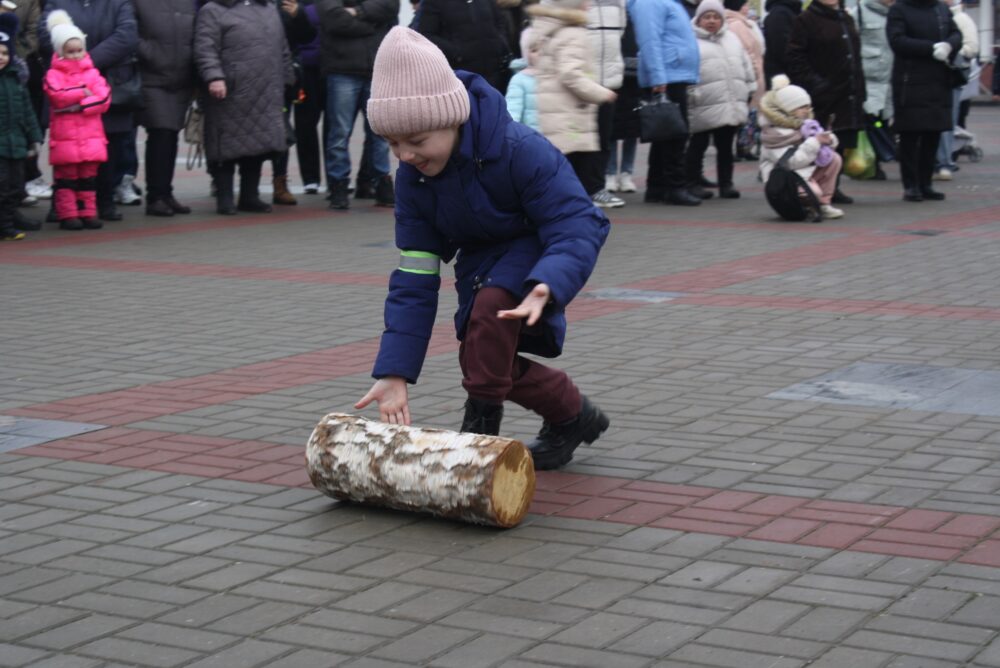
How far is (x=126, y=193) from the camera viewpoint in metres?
15.2

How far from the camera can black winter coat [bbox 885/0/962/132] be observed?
13.8 m

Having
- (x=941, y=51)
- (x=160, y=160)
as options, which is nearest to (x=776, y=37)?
(x=941, y=51)

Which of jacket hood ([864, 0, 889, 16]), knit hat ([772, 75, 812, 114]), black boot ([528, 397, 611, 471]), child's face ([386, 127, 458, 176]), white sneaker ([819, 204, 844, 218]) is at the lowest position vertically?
white sneaker ([819, 204, 844, 218])

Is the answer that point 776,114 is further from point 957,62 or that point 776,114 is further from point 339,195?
point 339,195

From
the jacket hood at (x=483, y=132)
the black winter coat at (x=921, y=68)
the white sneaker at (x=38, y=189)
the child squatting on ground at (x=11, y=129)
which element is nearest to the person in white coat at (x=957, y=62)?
the black winter coat at (x=921, y=68)

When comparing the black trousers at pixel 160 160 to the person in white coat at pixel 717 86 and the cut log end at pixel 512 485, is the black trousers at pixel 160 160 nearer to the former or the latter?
the person in white coat at pixel 717 86

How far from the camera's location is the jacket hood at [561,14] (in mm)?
11883

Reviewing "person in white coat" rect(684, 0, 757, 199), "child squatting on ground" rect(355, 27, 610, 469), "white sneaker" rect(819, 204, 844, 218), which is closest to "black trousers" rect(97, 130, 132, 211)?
"person in white coat" rect(684, 0, 757, 199)

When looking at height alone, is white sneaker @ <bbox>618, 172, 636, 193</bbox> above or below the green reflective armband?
below

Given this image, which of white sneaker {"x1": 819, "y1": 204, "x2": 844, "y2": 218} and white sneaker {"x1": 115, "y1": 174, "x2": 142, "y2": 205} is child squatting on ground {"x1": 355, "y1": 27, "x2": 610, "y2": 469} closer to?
white sneaker {"x1": 819, "y1": 204, "x2": 844, "y2": 218}

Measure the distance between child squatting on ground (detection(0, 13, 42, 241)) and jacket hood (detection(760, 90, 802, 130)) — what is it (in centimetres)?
577

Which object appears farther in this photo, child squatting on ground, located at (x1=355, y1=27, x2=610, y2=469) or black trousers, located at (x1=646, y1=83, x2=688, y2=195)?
black trousers, located at (x1=646, y1=83, x2=688, y2=195)

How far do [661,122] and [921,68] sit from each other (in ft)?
7.44

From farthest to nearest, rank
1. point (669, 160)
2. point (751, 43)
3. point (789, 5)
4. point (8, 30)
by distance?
point (751, 43) < point (789, 5) < point (669, 160) < point (8, 30)
